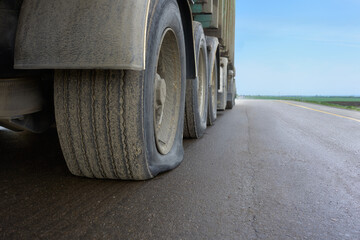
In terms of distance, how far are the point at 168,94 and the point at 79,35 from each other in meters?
1.14

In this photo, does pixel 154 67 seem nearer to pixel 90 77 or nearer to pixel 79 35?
pixel 90 77

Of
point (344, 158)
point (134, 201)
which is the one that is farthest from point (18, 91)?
point (344, 158)

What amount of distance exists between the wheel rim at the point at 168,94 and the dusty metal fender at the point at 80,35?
0.78m

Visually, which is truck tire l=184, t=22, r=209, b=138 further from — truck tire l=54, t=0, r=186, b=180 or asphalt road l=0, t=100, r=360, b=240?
truck tire l=54, t=0, r=186, b=180

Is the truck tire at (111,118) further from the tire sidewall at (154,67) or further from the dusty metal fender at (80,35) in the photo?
the dusty metal fender at (80,35)

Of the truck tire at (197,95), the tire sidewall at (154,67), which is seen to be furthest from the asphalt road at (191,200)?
the truck tire at (197,95)

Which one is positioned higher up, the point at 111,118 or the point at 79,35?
the point at 79,35

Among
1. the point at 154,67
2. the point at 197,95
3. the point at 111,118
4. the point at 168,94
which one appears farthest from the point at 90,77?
the point at 197,95

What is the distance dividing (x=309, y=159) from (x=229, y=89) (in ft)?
25.4

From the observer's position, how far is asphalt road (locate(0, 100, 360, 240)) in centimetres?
116

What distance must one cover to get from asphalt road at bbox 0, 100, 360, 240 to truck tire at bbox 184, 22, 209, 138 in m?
0.66

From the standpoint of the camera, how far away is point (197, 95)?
311 centimetres

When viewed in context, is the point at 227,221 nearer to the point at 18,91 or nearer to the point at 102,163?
the point at 102,163

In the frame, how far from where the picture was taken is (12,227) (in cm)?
114
